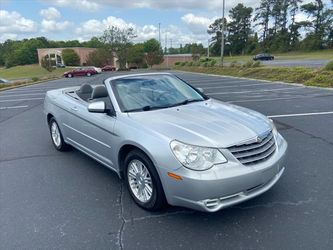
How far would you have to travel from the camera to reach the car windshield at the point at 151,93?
3619mm

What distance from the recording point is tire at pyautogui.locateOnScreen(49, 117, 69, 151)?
16.8ft

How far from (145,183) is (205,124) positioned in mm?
901

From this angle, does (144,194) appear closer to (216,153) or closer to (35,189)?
(216,153)

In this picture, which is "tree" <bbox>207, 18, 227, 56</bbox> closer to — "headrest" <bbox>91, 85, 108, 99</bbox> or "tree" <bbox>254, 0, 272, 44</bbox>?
"tree" <bbox>254, 0, 272, 44</bbox>

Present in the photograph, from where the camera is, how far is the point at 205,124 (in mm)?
3010

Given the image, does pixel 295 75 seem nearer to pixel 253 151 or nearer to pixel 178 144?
pixel 253 151

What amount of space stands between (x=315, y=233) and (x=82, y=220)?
7.50ft

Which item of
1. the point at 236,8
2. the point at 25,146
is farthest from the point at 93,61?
the point at 25,146

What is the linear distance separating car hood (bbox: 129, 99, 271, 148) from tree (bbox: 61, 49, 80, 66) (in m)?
77.0

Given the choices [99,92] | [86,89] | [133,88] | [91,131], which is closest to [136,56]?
[86,89]

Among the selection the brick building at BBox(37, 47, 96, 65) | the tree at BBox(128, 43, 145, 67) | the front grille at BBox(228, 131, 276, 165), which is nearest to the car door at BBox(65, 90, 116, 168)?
the front grille at BBox(228, 131, 276, 165)

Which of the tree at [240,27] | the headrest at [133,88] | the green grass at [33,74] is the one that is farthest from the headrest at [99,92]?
the tree at [240,27]

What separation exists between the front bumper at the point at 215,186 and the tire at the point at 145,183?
152mm

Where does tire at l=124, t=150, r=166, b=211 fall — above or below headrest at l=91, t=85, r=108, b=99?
below
